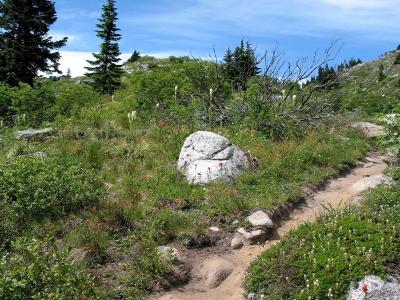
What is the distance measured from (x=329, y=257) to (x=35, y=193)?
5014mm

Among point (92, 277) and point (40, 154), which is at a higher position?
point (40, 154)

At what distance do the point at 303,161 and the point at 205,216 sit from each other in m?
3.97

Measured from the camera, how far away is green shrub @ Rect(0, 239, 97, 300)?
485 cm

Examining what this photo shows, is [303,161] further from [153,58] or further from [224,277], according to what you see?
[153,58]

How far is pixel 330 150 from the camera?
42.0ft

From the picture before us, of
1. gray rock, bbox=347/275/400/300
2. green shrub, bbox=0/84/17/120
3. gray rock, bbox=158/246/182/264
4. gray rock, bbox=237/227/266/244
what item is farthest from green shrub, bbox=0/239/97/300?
green shrub, bbox=0/84/17/120

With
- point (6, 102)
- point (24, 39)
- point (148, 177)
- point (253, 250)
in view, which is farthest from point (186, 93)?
point (24, 39)

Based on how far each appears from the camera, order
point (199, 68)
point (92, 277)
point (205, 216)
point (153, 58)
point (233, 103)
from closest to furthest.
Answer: point (92, 277) < point (205, 216) < point (233, 103) < point (199, 68) < point (153, 58)

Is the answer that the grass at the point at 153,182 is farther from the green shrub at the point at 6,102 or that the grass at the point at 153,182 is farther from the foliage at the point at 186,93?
the green shrub at the point at 6,102

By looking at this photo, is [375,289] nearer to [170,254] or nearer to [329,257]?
[329,257]

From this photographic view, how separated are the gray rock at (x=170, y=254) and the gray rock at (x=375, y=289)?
8.81ft

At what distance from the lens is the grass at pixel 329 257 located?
5.96m

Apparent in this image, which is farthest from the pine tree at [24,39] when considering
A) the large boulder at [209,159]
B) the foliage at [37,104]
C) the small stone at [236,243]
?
the small stone at [236,243]

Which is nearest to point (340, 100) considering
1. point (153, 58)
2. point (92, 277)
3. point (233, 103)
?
point (233, 103)
